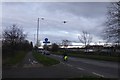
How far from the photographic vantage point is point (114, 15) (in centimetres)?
3988

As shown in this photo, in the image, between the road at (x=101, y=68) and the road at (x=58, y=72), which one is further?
the road at (x=101, y=68)

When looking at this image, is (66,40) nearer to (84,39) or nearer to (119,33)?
(84,39)

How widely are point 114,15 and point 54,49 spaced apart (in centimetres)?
10734

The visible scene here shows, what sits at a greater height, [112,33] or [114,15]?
[114,15]

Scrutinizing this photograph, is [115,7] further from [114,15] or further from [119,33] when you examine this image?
[119,33]

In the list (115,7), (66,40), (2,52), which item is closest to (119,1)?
(115,7)

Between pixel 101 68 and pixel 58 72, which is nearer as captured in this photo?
pixel 58 72

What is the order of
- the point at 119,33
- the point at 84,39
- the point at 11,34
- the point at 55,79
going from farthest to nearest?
the point at 84,39, the point at 11,34, the point at 119,33, the point at 55,79

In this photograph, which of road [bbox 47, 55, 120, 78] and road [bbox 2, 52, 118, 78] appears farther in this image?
road [bbox 47, 55, 120, 78]

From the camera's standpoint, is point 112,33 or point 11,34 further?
point 11,34

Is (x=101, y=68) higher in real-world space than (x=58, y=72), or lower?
lower

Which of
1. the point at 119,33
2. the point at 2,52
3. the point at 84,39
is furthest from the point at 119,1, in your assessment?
the point at 84,39

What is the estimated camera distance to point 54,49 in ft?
480

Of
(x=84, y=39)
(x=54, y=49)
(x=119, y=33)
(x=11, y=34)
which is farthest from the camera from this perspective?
(x=54, y=49)
